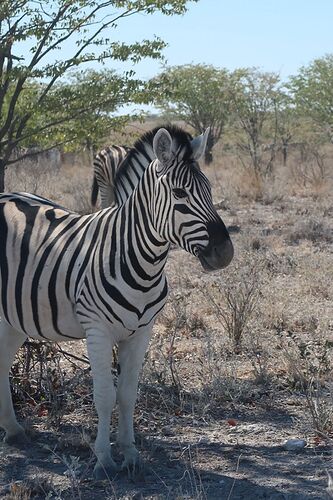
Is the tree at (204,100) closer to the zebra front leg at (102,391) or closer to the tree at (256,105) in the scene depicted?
the tree at (256,105)

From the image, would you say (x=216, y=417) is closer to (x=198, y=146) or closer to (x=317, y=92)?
(x=198, y=146)

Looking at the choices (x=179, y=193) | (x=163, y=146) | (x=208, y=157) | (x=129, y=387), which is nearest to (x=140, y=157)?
(x=163, y=146)

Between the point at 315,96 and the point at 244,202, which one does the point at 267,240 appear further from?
the point at 315,96

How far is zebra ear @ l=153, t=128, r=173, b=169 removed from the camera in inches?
160

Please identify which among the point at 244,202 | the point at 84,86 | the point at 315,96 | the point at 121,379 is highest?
the point at 315,96

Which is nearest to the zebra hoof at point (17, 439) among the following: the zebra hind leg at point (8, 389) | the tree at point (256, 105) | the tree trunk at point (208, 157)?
the zebra hind leg at point (8, 389)

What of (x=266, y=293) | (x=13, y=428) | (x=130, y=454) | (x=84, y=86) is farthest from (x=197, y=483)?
(x=84, y=86)

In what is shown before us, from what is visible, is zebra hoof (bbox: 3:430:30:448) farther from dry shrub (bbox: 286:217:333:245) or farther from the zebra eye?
dry shrub (bbox: 286:217:333:245)

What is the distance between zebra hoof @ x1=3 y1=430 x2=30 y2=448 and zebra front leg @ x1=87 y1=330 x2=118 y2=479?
72cm

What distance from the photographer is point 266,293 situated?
316 inches

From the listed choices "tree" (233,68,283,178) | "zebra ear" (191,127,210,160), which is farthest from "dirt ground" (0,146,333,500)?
"tree" (233,68,283,178)

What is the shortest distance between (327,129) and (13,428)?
22525mm

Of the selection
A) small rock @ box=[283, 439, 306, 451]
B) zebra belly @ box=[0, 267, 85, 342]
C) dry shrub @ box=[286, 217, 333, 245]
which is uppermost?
dry shrub @ box=[286, 217, 333, 245]

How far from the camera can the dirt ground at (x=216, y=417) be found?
408cm
